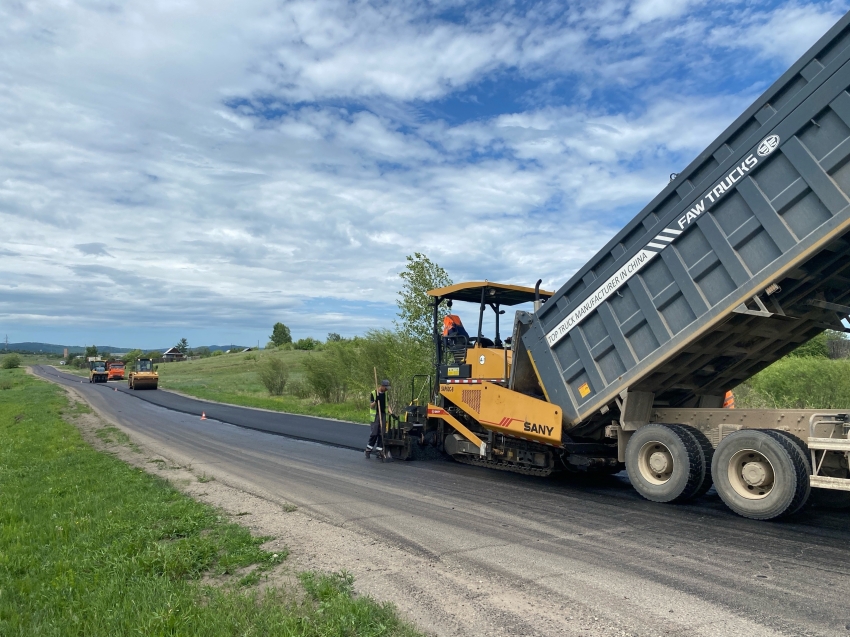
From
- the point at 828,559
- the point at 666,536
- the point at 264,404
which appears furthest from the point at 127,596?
the point at 264,404

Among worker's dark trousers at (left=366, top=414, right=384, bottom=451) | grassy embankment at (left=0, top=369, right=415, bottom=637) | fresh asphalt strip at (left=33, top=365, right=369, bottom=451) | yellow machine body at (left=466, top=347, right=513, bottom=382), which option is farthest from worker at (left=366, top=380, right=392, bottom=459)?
grassy embankment at (left=0, top=369, right=415, bottom=637)

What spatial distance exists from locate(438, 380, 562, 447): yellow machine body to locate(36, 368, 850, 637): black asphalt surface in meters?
0.75

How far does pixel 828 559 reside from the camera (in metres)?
5.00

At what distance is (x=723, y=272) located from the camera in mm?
6441

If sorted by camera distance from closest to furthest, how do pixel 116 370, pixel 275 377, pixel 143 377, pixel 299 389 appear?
1. pixel 299 389
2. pixel 275 377
3. pixel 143 377
4. pixel 116 370

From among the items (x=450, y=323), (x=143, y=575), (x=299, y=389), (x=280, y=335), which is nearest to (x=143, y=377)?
(x=299, y=389)

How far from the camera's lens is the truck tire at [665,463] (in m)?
6.92

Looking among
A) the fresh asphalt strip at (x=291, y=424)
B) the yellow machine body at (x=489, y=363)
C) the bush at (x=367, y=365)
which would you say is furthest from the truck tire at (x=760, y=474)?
the bush at (x=367, y=365)

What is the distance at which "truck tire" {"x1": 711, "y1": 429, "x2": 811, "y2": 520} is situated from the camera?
594 centimetres

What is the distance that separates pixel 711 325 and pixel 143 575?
5684mm

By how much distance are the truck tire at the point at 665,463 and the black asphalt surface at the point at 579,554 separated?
215 mm

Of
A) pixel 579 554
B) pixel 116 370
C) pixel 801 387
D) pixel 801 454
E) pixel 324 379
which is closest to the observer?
pixel 579 554

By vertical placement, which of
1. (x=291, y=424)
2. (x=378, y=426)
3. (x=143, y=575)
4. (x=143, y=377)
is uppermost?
(x=143, y=377)

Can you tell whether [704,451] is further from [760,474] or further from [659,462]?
[760,474]
